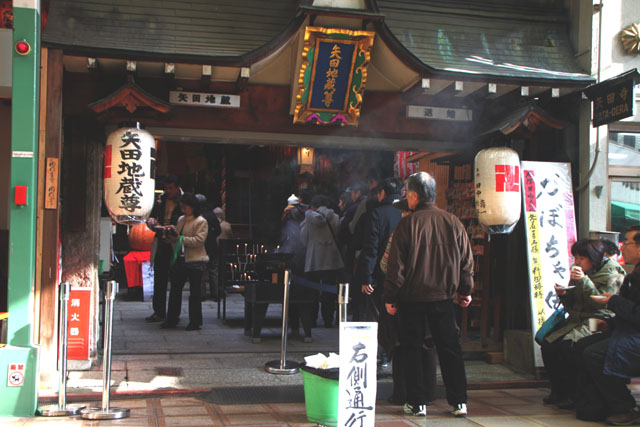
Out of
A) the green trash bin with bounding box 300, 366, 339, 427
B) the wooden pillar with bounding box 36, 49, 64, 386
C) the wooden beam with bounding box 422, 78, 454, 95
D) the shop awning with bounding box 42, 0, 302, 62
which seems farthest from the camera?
the wooden beam with bounding box 422, 78, 454, 95

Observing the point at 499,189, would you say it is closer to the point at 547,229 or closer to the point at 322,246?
the point at 547,229

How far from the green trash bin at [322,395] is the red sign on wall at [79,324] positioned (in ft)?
Result: 11.2

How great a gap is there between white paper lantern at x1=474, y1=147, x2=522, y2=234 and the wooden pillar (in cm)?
520

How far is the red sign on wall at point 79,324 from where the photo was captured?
311 inches

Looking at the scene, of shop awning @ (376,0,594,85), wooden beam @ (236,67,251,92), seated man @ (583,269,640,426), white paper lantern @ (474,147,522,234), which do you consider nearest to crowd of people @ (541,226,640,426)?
seated man @ (583,269,640,426)

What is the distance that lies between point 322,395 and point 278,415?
0.72 m

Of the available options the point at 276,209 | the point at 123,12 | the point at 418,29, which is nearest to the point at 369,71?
the point at 418,29

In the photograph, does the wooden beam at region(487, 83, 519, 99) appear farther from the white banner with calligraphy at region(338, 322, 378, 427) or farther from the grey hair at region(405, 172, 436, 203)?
the white banner with calligraphy at region(338, 322, 378, 427)

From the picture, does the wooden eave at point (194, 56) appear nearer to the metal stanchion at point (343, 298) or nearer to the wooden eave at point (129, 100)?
the wooden eave at point (129, 100)

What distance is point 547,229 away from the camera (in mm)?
8312

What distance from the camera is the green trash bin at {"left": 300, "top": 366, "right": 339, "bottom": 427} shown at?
5926 mm

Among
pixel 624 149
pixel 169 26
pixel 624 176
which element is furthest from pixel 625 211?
pixel 169 26

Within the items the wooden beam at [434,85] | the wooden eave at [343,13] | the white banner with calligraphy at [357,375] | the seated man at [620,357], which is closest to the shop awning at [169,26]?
the wooden eave at [343,13]

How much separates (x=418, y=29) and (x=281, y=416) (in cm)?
570
